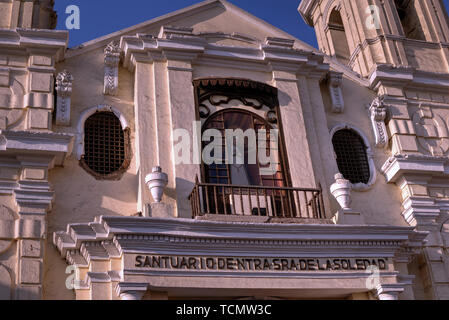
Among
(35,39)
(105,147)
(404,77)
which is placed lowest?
(105,147)

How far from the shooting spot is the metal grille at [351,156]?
51.6 feet

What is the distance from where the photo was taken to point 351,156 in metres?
16.0

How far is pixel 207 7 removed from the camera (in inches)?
677

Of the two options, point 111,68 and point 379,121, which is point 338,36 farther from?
point 111,68

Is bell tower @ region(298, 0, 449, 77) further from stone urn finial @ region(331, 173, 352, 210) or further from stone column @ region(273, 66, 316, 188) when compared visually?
stone urn finial @ region(331, 173, 352, 210)

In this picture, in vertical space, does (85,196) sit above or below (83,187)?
below

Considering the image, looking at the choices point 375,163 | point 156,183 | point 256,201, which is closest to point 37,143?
point 156,183

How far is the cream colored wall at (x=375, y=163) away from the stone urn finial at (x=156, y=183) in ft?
11.9

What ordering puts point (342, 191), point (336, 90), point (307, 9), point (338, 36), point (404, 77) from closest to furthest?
point (342, 191) < point (336, 90) < point (404, 77) < point (338, 36) < point (307, 9)

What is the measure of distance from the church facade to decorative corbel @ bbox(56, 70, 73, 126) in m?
0.03

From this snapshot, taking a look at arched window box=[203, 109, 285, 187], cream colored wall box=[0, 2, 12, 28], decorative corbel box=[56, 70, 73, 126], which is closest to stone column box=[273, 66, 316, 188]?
arched window box=[203, 109, 285, 187]

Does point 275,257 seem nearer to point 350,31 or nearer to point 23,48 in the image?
point 23,48

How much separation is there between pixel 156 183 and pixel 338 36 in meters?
9.94
